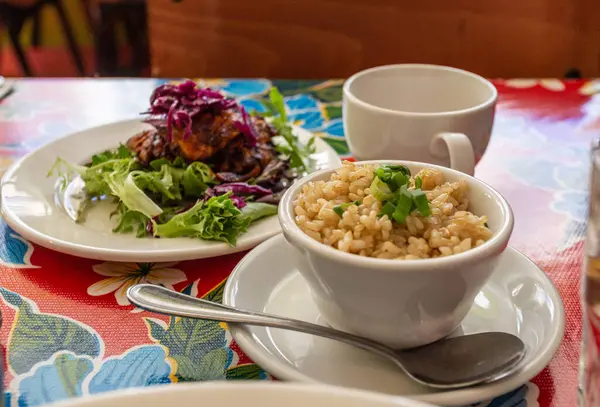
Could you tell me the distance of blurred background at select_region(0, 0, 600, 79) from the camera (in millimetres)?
2463

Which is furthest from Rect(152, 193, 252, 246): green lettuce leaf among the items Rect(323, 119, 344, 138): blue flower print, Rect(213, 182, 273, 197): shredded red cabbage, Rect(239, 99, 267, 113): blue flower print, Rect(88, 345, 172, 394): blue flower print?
Rect(239, 99, 267, 113): blue flower print

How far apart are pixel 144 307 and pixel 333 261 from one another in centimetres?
24

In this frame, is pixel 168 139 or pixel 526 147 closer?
pixel 168 139

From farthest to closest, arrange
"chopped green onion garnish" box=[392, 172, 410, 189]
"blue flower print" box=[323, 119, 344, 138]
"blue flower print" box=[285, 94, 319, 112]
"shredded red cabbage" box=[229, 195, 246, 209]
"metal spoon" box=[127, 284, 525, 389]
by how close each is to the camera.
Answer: "blue flower print" box=[285, 94, 319, 112], "blue flower print" box=[323, 119, 344, 138], "shredded red cabbage" box=[229, 195, 246, 209], "chopped green onion garnish" box=[392, 172, 410, 189], "metal spoon" box=[127, 284, 525, 389]

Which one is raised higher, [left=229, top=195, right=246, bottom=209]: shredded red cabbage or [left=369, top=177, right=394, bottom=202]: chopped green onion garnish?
[left=369, top=177, right=394, bottom=202]: chopped green onion garnish

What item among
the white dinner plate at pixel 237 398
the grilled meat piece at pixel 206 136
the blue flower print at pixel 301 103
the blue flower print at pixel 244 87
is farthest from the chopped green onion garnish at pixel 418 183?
the blue flower print at pixel 244 87

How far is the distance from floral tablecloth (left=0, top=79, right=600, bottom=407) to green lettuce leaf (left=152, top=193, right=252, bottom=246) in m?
0.05

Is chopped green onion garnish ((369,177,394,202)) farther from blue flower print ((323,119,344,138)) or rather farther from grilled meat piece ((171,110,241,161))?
blue flower print ((323,119,344,138))

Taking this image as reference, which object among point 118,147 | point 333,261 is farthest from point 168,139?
point 333,261

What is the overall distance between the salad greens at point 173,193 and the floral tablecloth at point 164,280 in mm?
65

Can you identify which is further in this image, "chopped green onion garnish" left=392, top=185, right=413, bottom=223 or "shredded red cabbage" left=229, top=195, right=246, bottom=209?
"shredded red cabbage" left=229, top=195, right=246, bottom=209

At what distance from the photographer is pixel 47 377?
78cm

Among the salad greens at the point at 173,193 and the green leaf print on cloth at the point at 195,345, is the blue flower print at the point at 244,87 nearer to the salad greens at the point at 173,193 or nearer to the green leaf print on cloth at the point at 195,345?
the salad greens at the point at 173,193

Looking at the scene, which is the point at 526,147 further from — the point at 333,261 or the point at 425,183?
the point at 333,261
